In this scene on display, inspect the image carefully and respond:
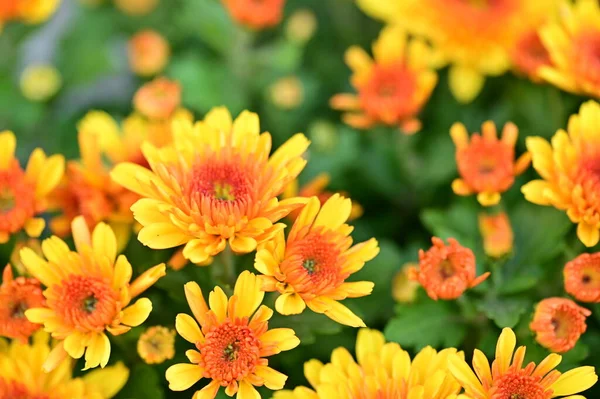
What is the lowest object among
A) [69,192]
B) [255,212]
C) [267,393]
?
[267,393]

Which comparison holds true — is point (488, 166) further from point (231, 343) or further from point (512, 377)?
point (231, 343)

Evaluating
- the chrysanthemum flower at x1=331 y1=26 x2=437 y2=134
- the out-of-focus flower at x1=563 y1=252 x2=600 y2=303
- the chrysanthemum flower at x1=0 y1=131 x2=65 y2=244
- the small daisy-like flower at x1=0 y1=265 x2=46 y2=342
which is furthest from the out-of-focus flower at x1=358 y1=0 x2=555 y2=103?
the small daisy-like flower at x1=0 y1=265 x2=46 y2=342

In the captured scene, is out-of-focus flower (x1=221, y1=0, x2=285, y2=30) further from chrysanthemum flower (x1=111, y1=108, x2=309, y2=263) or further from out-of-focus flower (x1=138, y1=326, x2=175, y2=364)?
out-of-focus flower (x1=138, y1=326, x2=175, y2=364)

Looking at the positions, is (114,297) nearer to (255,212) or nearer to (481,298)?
(255,212)

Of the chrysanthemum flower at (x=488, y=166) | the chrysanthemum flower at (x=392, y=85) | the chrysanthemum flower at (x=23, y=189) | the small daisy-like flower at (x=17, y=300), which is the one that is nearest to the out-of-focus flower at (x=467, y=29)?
the chrysanthemum flower at (x=392, y=85)

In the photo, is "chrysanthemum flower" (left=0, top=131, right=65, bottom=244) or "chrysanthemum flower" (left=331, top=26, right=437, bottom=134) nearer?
"chrysanthemum flower" (left=0, top=131, right=65, bottom=244)

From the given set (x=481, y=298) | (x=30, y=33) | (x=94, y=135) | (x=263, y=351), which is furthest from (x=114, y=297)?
(x=30, y=33)
